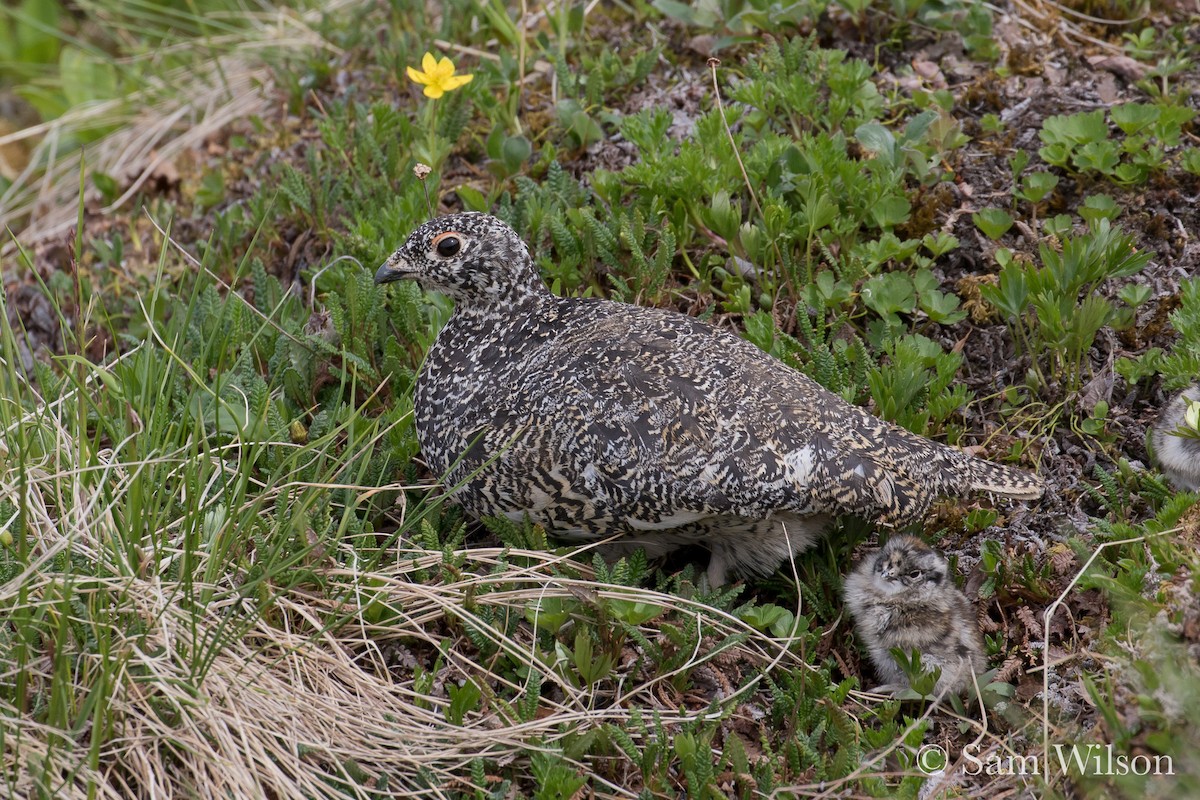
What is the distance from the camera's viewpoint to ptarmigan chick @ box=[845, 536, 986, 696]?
169 inches

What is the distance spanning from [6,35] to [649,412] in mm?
9104

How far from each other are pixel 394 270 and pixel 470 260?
0.36 metres

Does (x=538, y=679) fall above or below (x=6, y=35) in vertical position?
below

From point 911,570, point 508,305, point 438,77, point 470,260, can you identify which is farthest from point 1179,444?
point 438,77

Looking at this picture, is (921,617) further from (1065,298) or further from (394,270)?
(394,270)

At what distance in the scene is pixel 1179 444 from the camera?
14.9 ft

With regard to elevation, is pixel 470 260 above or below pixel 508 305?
above

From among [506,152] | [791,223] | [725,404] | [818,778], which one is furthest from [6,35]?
[818,778]

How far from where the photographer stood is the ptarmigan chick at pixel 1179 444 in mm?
4480

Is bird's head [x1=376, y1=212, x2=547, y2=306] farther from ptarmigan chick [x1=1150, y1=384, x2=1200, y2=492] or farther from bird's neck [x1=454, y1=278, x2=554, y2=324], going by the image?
ptarmigan chick [x1=1150, y1=384, x2=1200, y2=492]

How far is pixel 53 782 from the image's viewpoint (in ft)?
11.7

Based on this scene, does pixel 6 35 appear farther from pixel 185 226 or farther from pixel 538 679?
pixel 538 679

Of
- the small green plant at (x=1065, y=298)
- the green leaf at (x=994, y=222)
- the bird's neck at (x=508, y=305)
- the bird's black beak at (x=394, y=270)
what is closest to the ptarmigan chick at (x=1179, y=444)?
the small green plant at (x=1065, y=298)

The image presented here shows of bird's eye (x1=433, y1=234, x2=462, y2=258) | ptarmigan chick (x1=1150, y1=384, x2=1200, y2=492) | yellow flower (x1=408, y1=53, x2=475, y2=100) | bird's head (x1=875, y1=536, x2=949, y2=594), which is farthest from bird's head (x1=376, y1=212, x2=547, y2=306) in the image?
ptarmigan chick (x1=1150, y1=384, x2=1200, y2=492)
